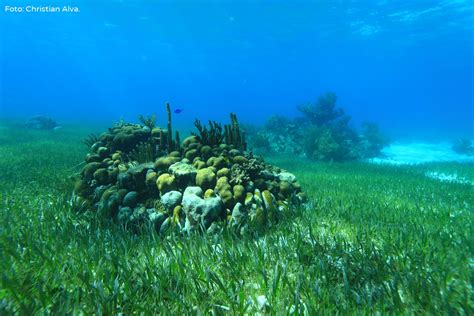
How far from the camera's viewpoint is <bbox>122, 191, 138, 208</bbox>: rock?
5.36 metres

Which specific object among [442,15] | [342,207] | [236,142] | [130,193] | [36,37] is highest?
[36,37]

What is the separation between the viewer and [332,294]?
2705 millimetres

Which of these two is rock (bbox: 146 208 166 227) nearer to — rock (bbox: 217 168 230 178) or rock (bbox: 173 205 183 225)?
rock (bbox: 173 205 183 225)

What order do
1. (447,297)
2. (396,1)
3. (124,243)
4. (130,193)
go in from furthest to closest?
(396,1) → (130,193) → (124,243) → (447,297)

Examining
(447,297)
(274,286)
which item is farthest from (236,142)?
A: (447,297)

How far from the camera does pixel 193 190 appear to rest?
5105mm

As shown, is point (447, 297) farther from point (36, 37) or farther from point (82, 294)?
point (36, 37)

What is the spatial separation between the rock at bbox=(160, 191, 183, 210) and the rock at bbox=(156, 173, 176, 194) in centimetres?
19

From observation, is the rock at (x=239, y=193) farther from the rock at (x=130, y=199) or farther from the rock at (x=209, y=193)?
the rock at (x=130, y=199)

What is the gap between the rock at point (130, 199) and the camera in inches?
211

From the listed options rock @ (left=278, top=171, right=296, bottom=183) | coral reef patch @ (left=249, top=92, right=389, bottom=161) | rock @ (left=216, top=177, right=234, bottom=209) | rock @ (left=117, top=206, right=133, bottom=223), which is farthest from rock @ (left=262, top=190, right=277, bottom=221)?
coral reef patch @ (left=249, top=92, right=389, bottom=161)

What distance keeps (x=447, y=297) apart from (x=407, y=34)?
62894 mm

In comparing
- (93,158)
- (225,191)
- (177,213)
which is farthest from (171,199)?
(93,158)

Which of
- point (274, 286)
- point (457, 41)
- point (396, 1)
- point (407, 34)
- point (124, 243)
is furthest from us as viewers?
point (457, 41)
